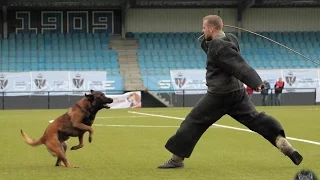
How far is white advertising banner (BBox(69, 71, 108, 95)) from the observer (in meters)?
37.0

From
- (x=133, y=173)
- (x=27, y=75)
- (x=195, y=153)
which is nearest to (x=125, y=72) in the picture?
(x=27, y=75)

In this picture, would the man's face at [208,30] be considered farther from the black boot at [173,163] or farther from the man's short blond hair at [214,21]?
the black boot at [173,163]

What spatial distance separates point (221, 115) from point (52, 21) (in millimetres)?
38394

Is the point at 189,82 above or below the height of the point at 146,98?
above

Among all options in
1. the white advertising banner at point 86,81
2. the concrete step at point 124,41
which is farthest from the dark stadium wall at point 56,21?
the white advertising banner at point 86,81

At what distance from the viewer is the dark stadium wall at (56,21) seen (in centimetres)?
4541

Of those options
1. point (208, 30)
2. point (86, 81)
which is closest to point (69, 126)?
point (208, 30)

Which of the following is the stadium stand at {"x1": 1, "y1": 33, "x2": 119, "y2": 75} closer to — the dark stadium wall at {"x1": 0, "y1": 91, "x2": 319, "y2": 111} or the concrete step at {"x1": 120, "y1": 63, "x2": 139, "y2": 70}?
the concrete step at {"x1": 120, "y1": 63, "x2": 139, "y2": 70}

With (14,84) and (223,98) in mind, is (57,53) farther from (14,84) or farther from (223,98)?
(223,98)

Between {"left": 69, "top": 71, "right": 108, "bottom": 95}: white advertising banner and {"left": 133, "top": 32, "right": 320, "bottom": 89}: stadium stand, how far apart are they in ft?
12.3

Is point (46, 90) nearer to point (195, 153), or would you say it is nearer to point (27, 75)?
point (27, 75)

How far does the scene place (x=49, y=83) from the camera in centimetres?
3672

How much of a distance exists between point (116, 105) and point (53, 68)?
7357 millimetres

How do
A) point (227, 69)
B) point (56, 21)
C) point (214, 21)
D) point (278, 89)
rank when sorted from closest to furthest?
point (227, 69) < point (214, 21) < point (278, 89) < point (56, 21)
